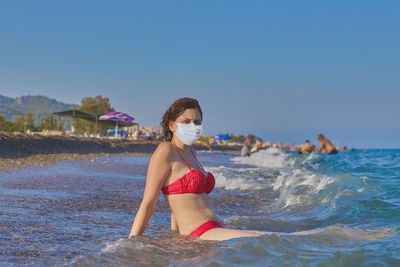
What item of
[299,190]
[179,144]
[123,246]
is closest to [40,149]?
[299,190]

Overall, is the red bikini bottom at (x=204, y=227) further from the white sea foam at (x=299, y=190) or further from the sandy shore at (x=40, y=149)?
the sandy shore at (x=40, y=149)

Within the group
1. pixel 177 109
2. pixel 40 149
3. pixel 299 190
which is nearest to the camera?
pixel 177 109

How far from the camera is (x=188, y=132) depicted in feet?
11.0

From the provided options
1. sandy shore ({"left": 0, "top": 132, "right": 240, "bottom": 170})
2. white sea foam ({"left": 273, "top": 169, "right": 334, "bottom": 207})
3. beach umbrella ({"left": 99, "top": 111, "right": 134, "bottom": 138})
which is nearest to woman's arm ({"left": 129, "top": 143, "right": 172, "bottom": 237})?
white sea foam ({"left": 273, "top": 169, "right": 334, "bottom": 207})

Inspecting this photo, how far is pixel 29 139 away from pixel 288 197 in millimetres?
12030

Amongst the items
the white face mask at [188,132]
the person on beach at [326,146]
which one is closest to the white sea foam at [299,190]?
the white face mask at [188,132]

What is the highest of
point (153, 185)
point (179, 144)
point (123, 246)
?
point (179, 144)

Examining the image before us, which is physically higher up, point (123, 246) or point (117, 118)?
point (117, 118)

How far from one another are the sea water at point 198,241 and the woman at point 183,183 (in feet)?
0.44

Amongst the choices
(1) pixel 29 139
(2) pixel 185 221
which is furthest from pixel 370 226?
(1) pixel 29 139

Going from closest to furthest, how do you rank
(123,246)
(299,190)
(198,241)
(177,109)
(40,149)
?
(123,246) < (198,241) < (177,109) < (299,190) < (40,149)

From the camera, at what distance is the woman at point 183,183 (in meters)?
3.15

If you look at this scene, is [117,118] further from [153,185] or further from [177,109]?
[153,185]

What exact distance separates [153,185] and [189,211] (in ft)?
1.19
